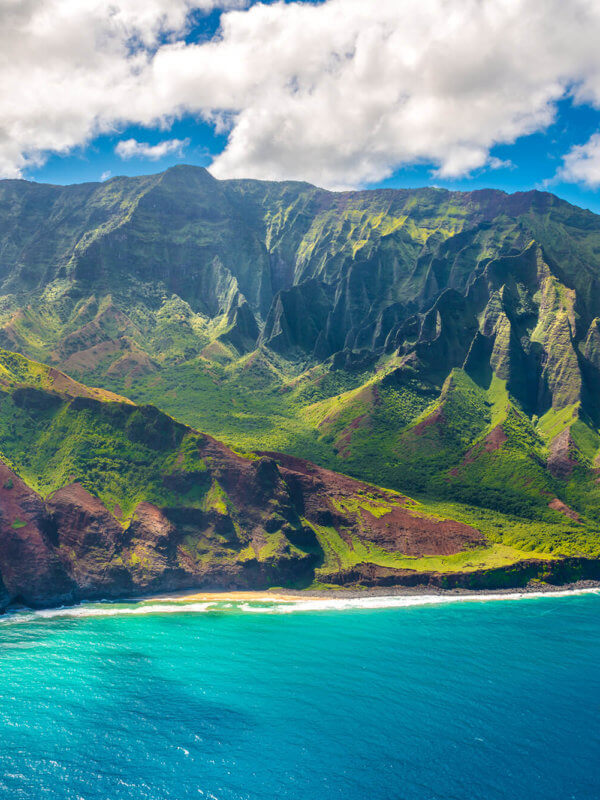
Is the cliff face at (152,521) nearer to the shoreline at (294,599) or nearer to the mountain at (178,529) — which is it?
the mountain at (178,529)

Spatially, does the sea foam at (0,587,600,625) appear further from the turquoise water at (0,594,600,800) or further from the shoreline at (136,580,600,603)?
the turquoise water at (0,594,600,800)

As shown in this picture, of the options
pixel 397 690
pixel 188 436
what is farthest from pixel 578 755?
pixel 188 436

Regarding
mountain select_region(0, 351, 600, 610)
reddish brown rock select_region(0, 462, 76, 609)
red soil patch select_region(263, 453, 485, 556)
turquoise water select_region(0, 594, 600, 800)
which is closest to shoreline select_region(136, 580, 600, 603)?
mountain select_region(0, 351, 600, 610)

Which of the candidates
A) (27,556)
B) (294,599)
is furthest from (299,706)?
(27,556)

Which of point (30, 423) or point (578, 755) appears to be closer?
point (578, 755)

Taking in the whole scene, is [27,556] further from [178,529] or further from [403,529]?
[403,529]

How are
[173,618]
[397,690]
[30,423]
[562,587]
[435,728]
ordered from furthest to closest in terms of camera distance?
1. [30,423]
2. [562,587]
3. [173,618]
4. [397,690]
5. [435,728]

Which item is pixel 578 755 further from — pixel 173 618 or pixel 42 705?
pixel 173 618

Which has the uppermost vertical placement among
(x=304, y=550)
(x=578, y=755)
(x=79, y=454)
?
(x=79, y=454)
